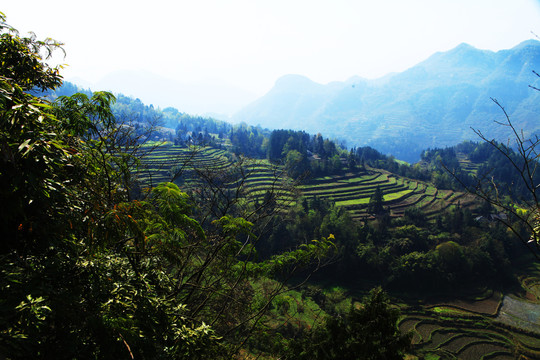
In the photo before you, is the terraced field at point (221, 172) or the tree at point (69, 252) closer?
the tree at point (69, 252)

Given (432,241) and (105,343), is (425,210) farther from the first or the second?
(105,343)

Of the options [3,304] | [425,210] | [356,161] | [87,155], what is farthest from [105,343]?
[356,161]

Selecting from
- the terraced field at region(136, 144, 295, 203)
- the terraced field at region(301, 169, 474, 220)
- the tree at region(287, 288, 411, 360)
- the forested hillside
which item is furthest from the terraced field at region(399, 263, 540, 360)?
the terraced field at region(136, 144, 295, 203)

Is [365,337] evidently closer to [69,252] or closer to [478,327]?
[69,252]

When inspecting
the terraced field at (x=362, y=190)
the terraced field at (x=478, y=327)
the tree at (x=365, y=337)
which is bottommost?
the terraced field at (x=478, y=327)

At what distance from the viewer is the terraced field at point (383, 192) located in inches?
2012

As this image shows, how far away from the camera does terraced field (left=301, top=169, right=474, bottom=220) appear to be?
5112cm

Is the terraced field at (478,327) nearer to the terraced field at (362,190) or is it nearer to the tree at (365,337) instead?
the terraced field at (362,190)

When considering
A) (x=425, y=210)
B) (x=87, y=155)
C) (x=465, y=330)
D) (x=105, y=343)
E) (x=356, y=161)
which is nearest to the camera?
(x=105, y=343)

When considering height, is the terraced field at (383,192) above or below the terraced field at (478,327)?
above

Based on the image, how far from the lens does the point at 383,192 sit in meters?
57.8

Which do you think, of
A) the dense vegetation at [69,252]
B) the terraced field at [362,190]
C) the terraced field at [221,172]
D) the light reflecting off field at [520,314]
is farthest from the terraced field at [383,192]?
the dense vegetation at [69,252]

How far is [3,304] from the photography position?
1.93 m

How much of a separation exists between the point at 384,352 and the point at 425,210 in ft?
166
